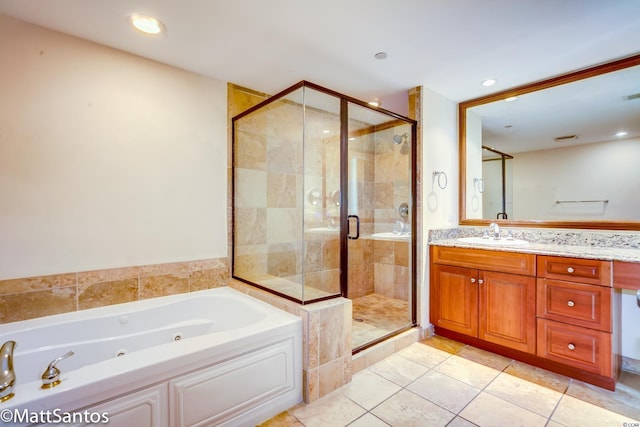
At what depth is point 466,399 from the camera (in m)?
1.83

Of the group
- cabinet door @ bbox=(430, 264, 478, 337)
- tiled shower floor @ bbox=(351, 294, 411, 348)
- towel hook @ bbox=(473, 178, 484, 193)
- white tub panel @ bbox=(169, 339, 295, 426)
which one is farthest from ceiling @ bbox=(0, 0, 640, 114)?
tiled shower floor @ bbox=(351, 294, 411, 348)

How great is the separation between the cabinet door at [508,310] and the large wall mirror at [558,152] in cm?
74

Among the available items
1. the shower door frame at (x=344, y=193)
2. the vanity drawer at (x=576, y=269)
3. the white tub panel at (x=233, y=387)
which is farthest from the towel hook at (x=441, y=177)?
the white tub panel at (x=233, y=387)

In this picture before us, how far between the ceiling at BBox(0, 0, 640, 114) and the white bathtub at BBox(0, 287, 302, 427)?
1873mm

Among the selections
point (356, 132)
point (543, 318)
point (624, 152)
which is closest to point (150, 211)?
point (356, 132)

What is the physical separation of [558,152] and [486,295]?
145cm

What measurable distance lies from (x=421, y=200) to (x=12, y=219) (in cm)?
302

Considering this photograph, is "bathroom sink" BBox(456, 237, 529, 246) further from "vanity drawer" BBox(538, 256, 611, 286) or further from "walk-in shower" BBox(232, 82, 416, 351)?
"walk-in shower" BBox(232, 82, 416, 351)

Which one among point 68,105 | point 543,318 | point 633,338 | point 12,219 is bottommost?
point 633,338

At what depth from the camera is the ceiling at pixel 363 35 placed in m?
1.65

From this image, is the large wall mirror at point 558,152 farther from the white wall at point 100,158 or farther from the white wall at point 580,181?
the white wall at point 100,158

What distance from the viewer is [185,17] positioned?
1749 millimetres

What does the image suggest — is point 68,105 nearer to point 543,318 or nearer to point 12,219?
point 12,219

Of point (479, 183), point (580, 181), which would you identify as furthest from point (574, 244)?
point (479, 183)
